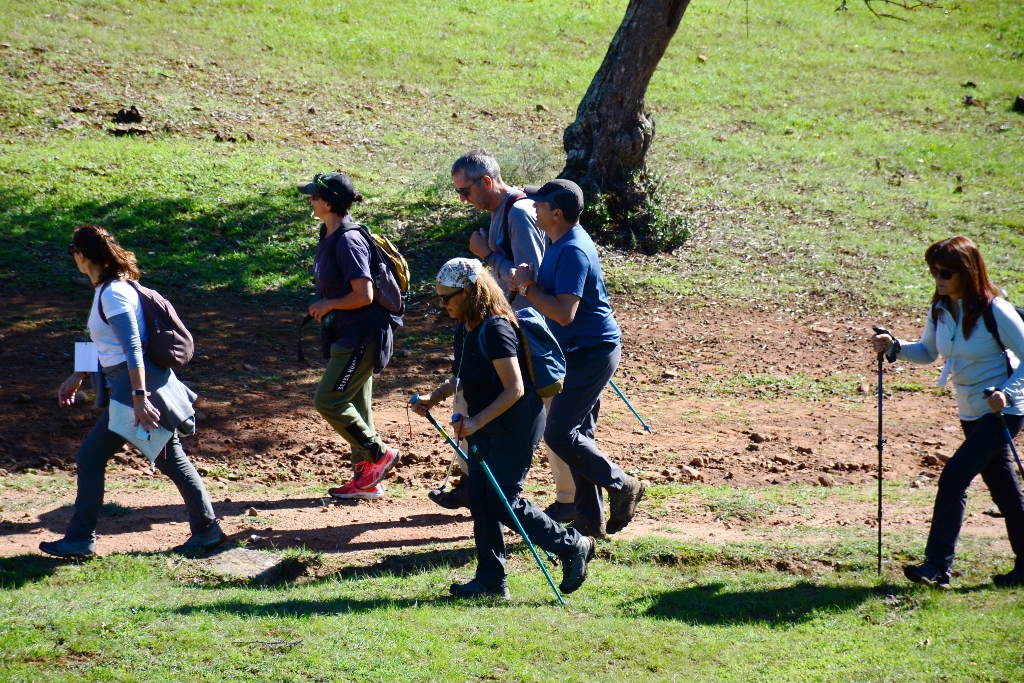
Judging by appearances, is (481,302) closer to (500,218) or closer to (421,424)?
(500,218)

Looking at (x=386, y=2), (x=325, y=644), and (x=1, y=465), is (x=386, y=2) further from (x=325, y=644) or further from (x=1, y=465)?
(x=325, y=644)

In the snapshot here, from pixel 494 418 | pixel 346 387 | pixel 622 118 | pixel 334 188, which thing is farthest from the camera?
pixel 622 118

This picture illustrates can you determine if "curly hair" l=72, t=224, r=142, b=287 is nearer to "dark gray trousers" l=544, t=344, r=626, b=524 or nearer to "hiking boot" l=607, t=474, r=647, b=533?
"dark gray trousers" l=544, t=344, r=626, b=524

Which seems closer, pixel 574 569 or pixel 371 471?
pixel 574 569

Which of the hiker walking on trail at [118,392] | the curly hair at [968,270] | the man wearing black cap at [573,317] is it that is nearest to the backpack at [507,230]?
the man wearing black cap at [573,317]

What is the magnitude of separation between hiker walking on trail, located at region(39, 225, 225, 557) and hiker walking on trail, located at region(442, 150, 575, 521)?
154cm

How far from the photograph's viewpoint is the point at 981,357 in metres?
5.12

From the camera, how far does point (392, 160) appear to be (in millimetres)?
15406

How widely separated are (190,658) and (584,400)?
2.46 meters

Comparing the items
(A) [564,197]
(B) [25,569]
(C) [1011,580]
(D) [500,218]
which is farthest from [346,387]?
(C) [1011,580]

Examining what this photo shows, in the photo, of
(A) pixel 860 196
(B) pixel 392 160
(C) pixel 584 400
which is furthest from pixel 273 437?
(A) pixel 860 196

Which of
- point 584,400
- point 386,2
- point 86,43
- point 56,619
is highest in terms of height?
point 386,2

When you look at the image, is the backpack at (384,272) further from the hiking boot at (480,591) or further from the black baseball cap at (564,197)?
the hiking boot at (480,591)

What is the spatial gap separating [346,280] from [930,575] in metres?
3.82
